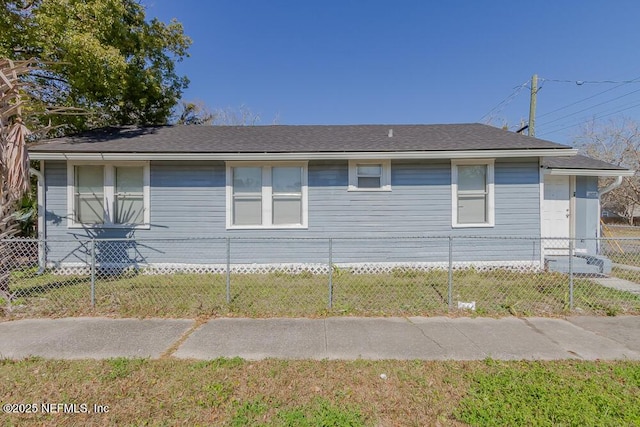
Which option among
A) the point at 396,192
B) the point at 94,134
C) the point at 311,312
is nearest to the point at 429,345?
the point at 311,312

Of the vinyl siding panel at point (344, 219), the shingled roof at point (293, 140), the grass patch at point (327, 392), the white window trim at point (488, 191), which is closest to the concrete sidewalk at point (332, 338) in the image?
the grass patch at point (327, 392)

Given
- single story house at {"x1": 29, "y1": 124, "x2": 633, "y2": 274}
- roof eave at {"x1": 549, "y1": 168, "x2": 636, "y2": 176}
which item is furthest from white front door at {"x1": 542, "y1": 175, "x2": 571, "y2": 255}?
single story house at {"x1": 29, "y1": 124, "x2": 633, "y2": 274}

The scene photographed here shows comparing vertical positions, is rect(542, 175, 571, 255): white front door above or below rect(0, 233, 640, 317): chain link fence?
above

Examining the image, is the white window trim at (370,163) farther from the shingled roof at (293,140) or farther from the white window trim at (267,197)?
the white window trim at (267,197)

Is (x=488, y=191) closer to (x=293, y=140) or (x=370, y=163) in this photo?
(x=370, y=163)

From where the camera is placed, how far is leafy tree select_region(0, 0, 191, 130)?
7988 millimetres

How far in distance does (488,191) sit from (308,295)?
5.20m

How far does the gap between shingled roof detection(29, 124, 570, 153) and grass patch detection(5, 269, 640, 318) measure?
9.80 ft

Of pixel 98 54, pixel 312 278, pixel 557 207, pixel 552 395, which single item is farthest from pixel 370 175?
pixel 98 54

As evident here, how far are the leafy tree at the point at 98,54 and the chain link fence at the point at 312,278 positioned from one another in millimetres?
3689

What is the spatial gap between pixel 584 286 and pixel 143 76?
14.7 m

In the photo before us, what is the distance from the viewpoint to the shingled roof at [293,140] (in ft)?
22.4

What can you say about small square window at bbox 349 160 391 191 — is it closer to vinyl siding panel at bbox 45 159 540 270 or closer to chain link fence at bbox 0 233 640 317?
vinyl siding panel at bbox 45 159 540 270

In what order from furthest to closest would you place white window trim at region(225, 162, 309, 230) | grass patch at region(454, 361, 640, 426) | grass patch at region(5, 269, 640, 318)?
white window trim at region(225, 162, 309, 230) → grass patch at region(5, 269, 640, 318) → grass patch at region(454, 361, 640, 426)
